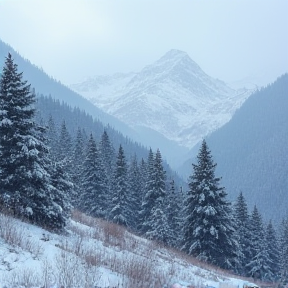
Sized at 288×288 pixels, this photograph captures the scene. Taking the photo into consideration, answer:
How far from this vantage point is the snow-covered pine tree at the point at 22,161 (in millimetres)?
9412

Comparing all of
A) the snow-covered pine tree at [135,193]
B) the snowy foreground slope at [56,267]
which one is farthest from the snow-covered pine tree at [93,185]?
the snowy foreground slope at [56,267]

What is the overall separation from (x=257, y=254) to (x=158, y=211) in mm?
13906

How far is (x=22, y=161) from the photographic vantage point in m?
9.59

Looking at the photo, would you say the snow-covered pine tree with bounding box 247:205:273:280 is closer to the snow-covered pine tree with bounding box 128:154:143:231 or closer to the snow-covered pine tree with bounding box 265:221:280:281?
the snow-covered pine tree with bounding box 265:221:280:281

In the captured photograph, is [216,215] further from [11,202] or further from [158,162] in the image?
[11,202]

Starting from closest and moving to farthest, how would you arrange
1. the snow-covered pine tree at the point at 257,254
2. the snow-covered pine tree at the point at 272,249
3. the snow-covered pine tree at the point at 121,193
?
1. the snow-covered pine tree at the point at 121,193
2. the snow-covered pine tree at the point at 257,254
3. the snow-covered pine tree at the point at 272,249

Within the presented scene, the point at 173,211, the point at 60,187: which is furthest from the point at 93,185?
the point at 60,187

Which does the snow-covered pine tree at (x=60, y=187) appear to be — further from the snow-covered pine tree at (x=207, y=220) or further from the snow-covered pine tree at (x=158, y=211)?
the snow-covered pine tree at (x=158, y=211)

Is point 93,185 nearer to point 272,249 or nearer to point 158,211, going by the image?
point 158,211

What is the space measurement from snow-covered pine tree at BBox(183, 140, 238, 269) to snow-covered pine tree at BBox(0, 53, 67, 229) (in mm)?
15253

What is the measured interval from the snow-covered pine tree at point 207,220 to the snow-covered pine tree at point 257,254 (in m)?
14.1

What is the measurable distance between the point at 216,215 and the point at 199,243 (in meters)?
2.35

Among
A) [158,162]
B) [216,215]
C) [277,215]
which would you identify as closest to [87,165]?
[158,162]

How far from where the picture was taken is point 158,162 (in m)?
33.8
